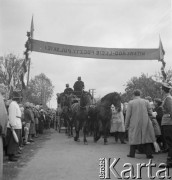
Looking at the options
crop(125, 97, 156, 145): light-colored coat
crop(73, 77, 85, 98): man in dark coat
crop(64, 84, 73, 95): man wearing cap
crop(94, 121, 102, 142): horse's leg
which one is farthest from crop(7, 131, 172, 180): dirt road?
crop(64, 84, 73, 95): man wearing cap

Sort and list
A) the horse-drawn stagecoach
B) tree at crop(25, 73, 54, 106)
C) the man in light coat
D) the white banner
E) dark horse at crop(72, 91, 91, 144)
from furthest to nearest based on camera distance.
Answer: tree at crop(25, 73, 54, 106) < the white banner < dark horse at crop(72, 91, 91, 144) < the horse-drawn stagecoach < the man in light coat

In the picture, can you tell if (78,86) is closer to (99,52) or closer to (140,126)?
(99,52)

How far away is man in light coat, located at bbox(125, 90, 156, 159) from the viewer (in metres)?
9.52

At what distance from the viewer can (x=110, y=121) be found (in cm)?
1412

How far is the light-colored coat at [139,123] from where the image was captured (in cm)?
954

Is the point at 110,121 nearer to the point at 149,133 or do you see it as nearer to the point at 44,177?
the point at 149,133

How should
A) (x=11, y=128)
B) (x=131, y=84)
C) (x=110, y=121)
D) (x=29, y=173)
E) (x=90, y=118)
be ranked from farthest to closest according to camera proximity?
(x=131, y=84)
(x=90, y=118)
(x=110, y=121)
(x=11, y=128)
(x=29, y=173)

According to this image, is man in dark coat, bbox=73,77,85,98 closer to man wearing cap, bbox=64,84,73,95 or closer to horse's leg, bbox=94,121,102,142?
man wearing cap, bbox=64,84,73,95

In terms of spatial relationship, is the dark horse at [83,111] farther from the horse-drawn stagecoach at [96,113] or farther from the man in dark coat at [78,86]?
the man in dark coat at [78,86]

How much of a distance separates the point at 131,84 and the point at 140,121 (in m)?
75.5

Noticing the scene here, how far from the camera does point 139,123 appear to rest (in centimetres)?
971

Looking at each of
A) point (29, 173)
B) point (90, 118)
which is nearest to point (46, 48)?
point (90, 118)

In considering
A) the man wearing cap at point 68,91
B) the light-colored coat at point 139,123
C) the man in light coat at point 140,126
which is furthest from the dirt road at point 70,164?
the man wearing cap at point 68,91

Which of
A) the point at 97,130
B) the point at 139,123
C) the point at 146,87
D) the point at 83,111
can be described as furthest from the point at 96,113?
the point at 146,87
